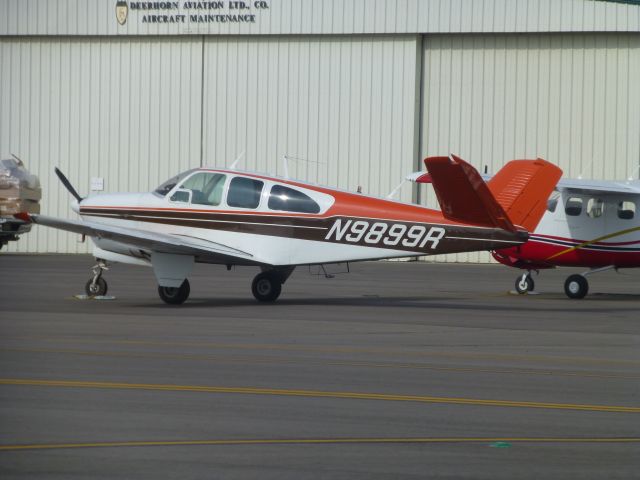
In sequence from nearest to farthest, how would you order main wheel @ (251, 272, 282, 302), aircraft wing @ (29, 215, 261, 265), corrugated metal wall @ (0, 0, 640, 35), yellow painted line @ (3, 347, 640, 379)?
yellow painted line @ (3, 347, 640, 379), aircraft wing @ (29, 215, 261, 265), main wheel @ (251, 272, 282, 302), corrugated metal wall @ (0, 0, 640, 35)

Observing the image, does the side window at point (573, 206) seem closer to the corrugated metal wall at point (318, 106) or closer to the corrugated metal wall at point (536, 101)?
the corrugated metal wall at point (536, 101)

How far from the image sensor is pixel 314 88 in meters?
35.5

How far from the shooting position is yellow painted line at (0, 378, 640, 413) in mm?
8680

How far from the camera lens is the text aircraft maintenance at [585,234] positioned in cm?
2025

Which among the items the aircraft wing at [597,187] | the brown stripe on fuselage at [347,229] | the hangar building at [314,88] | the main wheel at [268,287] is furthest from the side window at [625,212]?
the hangar building at [314,88]

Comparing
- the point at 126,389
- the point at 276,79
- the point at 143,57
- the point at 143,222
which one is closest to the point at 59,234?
the point at 143,57

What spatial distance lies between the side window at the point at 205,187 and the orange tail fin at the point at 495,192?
12.7 ft

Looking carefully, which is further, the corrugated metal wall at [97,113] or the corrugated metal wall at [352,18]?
the corrugated metal wall at [97,113]

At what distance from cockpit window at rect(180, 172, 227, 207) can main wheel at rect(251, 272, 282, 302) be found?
1.52 metres

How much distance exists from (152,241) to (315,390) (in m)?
7.59

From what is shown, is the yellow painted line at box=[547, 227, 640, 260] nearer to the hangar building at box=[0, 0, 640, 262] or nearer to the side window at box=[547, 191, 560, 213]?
the side window at box=[547, 191, 560, 213]

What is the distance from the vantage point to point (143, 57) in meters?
36.3

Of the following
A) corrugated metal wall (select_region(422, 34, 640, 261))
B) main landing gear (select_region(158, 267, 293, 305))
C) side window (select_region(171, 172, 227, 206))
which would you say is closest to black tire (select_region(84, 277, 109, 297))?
side window (select_region(171, 172, 227, 206))

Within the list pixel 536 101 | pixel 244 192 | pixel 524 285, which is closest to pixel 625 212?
pixel 524 285
